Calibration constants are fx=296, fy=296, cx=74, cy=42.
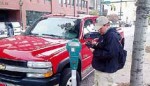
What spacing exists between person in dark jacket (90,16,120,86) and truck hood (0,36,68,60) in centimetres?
98

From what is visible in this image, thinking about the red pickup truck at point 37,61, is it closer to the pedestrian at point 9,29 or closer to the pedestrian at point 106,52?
the pedestrian at point 106,52

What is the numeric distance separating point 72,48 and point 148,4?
2193 millimetres

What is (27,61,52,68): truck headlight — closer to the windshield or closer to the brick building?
the windshield

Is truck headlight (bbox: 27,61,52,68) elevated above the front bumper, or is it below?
above

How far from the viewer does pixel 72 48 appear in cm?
410

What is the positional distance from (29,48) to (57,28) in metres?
1.64

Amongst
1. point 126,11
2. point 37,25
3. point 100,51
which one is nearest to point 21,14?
point 37,25

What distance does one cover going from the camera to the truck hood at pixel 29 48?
5078mm

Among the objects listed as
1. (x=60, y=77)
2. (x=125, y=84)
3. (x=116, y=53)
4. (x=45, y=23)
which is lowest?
(x=125, y=84)

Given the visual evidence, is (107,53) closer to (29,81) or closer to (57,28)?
(29,81)

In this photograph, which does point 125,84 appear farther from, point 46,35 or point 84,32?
point 46,35

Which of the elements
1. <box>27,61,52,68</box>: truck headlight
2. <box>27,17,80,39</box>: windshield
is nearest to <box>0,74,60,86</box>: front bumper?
<box>27,61,52,68</box>: truck headlight

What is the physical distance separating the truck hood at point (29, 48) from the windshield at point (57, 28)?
462 millimetres

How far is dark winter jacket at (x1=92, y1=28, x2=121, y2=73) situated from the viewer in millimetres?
4457
